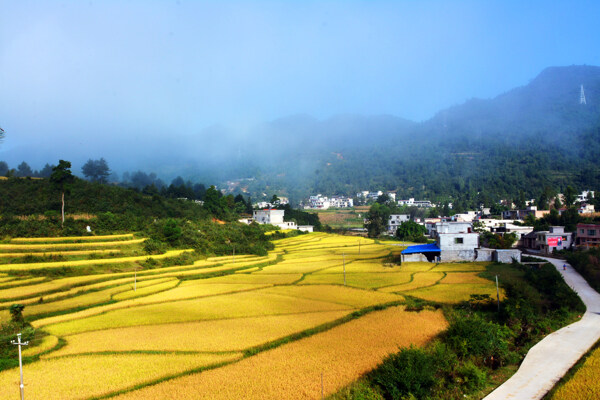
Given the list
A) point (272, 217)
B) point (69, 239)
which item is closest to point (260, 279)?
point (69, 239)

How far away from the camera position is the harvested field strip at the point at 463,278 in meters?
23.9

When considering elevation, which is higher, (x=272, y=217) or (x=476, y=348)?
(x=272, y=217)

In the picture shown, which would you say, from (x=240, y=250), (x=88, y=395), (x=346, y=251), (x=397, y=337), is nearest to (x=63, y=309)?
(x=88, y=395)

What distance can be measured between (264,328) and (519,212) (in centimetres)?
6090

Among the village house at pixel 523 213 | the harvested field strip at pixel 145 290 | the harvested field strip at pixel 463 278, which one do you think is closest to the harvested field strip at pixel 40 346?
the harvested field strip at pixel 145 290

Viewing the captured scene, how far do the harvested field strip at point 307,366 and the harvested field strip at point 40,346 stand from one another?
188 inches

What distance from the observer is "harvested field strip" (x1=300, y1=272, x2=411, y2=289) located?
2381 cm

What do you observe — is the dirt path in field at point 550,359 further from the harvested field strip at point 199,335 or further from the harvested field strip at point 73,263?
the harvested field strip at point 73,263

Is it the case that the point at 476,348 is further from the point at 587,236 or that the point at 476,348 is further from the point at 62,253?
the point at 587,236

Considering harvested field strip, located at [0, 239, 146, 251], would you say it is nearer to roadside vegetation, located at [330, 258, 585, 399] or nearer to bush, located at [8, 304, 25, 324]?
bush, located at [8, 304, 25, 324]

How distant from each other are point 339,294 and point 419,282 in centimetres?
577

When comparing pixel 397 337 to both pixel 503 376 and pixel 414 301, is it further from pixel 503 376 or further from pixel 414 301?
pixel 414 301

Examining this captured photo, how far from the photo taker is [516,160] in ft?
482

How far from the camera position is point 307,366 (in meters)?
11.4
